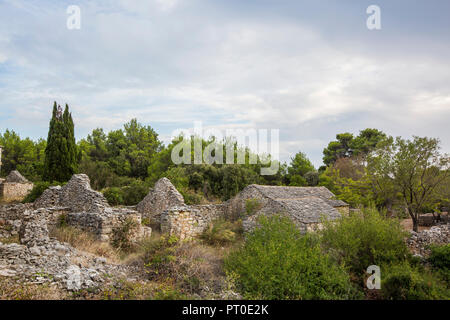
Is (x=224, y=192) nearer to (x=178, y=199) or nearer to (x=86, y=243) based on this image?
(x=178, y=199)

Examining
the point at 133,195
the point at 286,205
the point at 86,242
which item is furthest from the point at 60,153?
the point at 286,205

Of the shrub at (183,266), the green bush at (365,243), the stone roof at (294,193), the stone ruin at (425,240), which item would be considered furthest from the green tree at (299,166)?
the shrub at (183,266)

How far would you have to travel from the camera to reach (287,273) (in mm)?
8430

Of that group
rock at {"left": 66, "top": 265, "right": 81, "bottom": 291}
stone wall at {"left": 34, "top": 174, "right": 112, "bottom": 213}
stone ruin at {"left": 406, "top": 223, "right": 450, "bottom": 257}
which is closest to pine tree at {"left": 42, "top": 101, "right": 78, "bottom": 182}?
stone wall at {"left": 34, "top": 174, "right": 112, "bottom": 213}

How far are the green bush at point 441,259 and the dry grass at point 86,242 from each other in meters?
10.9

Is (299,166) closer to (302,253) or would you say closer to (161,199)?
(161,199)

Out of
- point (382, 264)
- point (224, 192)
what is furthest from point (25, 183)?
point (382, 264)

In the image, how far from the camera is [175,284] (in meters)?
8.55

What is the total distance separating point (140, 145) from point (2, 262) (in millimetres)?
42730

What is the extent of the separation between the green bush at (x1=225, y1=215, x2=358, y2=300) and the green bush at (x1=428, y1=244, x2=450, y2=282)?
146 inches

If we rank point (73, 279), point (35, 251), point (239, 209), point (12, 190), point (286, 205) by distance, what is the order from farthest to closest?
point (12, 190)
point (239, 209)
point (286, 205)
point (35, 251)
point (73, 279)

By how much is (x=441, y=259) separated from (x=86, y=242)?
Result: 12633 mm

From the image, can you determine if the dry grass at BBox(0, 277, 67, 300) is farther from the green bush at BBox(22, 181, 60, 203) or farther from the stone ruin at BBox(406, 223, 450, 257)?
the green bush at BBox(22, 181, 60, 203)

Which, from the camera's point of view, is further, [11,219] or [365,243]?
[11,219]
